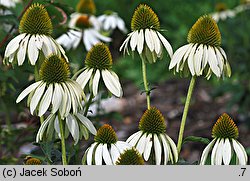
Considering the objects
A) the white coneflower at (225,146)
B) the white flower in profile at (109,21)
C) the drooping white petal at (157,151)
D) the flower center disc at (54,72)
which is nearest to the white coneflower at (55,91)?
the flower center disc at (54,72)

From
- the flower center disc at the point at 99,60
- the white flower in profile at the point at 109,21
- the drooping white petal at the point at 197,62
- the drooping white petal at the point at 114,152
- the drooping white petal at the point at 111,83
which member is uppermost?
the white flower in profile at the point at 109,21

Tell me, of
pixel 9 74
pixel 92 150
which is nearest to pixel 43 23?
pixel 92 150

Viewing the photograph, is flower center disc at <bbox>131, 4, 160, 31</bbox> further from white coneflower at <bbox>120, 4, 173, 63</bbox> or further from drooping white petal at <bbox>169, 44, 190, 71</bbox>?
drooping white petal at <bbox>169, 44, 190, 71</bbox>

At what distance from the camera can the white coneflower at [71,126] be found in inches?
57.8

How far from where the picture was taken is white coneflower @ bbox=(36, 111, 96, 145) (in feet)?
4.82

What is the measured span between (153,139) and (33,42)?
400 mm

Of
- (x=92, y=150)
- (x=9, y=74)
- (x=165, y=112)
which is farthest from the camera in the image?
(x=165, y=112)

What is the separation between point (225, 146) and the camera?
1436 millimetres

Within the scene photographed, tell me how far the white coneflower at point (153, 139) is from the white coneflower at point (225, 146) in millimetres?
83

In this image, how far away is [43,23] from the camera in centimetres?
159

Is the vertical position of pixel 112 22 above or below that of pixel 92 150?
above

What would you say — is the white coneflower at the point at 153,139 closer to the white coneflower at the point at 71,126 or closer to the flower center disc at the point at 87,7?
the white coneflower at the point at 71,126
